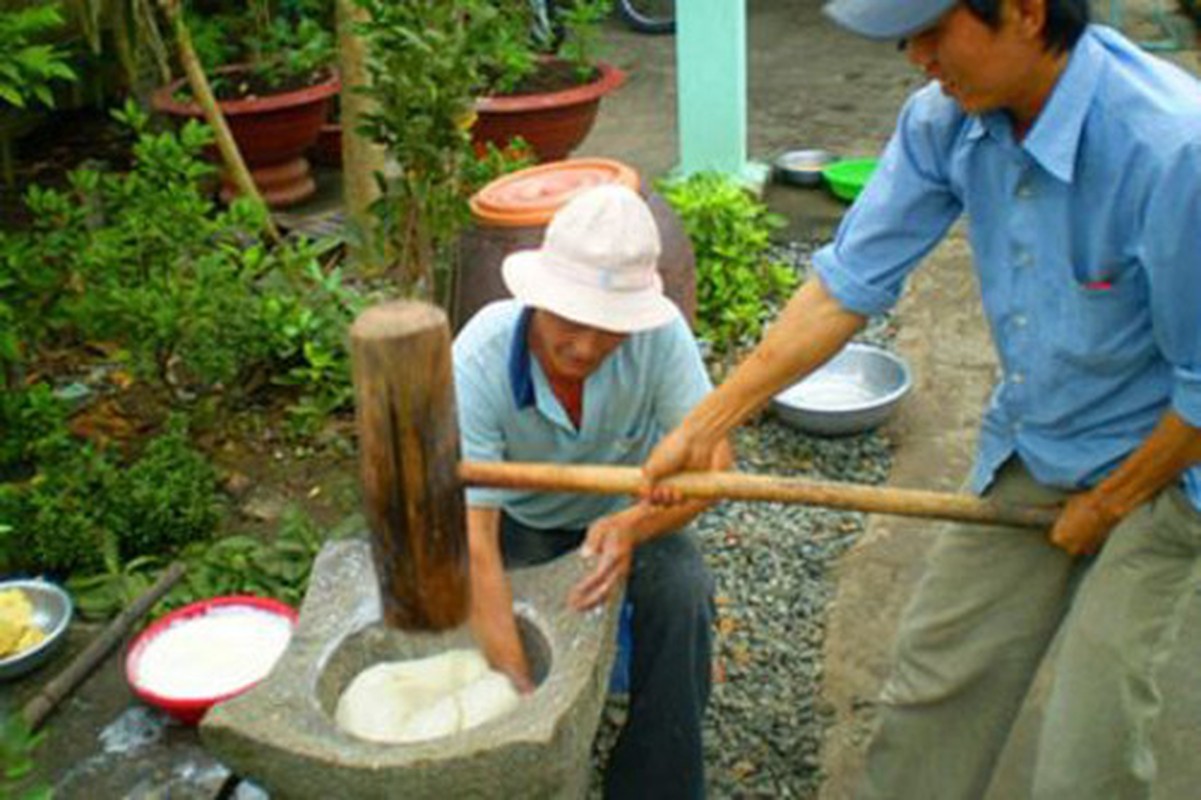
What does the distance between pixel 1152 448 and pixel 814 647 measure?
1.53 metres

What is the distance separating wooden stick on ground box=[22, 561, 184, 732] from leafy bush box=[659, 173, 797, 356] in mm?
2196

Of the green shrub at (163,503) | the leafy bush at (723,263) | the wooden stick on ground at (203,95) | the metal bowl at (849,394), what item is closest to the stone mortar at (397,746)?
the green shrub at (163,503)

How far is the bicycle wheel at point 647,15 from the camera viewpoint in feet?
31.8

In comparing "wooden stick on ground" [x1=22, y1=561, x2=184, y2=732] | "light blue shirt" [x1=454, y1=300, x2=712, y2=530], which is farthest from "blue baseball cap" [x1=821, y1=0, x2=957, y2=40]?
"wooden stick on ground" [x1=22, y1=561, x2=184, y2=732]

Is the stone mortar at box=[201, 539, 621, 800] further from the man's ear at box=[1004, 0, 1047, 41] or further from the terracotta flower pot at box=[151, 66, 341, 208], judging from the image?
the terracotta flower pot at box=[151, 66, 341, 208]

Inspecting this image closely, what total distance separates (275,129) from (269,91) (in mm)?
251

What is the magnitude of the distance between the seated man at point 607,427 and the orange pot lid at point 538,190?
4.53 ft

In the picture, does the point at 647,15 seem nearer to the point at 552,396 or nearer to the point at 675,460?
the point at 552,396

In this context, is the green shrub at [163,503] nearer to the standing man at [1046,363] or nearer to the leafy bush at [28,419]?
the leafy bush at [28,419]

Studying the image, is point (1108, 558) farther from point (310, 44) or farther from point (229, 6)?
point (229, 6)

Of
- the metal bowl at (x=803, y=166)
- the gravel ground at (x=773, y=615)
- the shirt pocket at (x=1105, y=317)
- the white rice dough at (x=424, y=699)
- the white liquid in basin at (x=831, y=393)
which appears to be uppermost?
the shirt pocket at (x=1105, y=317)

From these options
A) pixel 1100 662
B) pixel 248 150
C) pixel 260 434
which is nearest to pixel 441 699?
pixel 1100 662

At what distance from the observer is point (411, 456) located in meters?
2.09

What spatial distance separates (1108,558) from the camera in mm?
2229
